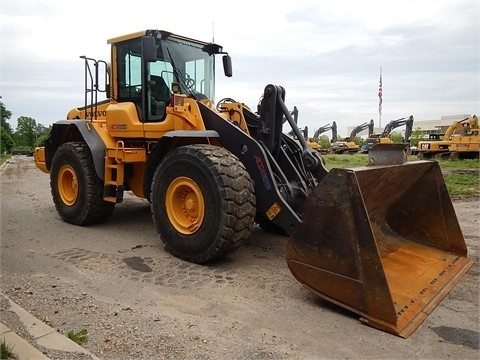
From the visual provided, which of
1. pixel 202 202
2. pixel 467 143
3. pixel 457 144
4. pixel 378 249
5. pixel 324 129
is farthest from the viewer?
pixel 324 129

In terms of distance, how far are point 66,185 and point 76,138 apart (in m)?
0.77

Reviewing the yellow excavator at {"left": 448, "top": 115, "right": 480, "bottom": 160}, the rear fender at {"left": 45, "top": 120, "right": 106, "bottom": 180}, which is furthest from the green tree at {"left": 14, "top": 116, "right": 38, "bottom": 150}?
the rear fender at {"left": 45, "top": 120, "right": 106, "bottom": 180}

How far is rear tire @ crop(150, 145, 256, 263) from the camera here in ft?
13.9

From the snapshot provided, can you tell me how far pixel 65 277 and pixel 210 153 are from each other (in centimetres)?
189

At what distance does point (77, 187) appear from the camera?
A: 643 cm

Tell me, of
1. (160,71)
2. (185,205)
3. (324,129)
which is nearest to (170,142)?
(185,205)

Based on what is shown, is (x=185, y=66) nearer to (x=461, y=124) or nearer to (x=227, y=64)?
(x=227, y=64)

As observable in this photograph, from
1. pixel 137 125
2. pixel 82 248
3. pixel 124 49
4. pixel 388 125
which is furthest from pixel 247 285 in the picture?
pixel 388 125

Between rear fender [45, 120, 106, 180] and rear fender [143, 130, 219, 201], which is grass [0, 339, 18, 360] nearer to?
rear fender [143, 130, 219, 201]

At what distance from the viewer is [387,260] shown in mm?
4016

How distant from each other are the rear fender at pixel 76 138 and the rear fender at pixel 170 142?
1060mm

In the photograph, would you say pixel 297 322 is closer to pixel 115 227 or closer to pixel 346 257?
pixel 346 257

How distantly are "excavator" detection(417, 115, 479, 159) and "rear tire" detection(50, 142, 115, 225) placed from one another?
2136cm

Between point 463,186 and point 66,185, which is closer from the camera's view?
point 66,185
